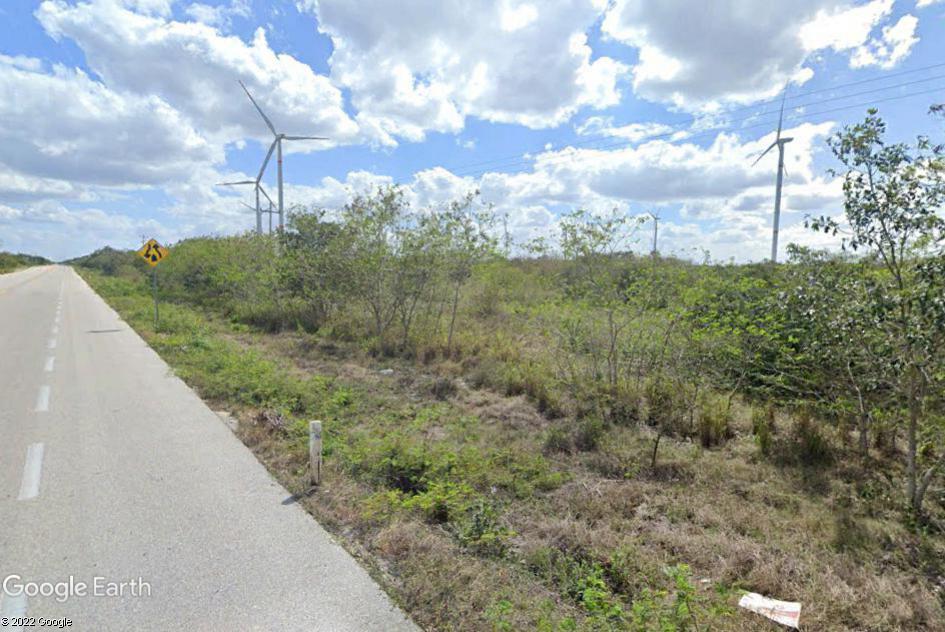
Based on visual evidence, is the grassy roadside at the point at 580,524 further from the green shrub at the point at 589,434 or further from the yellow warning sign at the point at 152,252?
the yellow warning sign at the point at 152,252

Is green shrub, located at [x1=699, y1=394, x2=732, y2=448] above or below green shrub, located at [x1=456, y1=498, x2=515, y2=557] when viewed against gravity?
above

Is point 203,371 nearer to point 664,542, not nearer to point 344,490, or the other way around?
point 344,490

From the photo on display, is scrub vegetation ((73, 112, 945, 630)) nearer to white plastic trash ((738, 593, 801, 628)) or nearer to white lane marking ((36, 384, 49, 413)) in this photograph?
white plastic trash ((738, 593, 801, 628))

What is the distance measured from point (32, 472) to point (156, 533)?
2.27 m

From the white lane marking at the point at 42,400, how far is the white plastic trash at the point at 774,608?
8.93 m

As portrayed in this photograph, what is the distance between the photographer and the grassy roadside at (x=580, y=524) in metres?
3.43

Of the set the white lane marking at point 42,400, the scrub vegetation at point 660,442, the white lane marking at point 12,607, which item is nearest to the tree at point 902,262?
the scrub vegetation at point 660,442

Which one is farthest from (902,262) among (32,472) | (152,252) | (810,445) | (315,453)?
(152,252)

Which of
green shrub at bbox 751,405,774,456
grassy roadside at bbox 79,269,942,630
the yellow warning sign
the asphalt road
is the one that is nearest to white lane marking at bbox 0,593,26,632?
the asphalt road

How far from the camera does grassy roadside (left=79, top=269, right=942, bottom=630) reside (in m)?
3.43

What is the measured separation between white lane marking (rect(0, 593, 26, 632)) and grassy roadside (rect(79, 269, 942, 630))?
198 cm

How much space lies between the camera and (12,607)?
3203 mm

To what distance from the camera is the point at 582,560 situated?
4023 millimetres

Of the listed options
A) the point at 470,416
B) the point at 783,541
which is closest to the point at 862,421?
the point at 783,541
